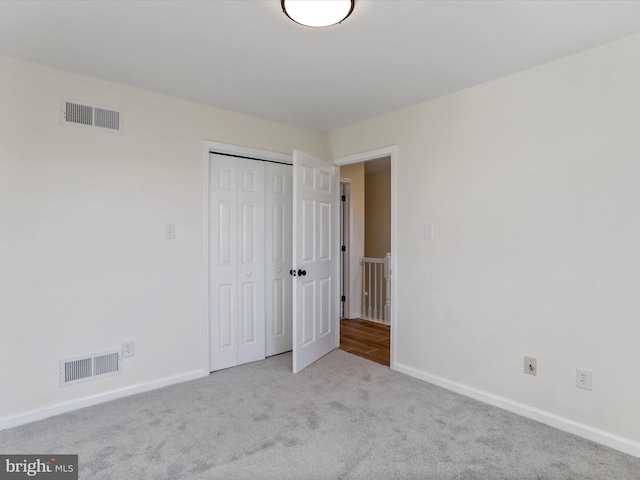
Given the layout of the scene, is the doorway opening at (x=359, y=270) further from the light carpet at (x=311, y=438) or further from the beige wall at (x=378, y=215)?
the light carpet at (x=311, y=438)

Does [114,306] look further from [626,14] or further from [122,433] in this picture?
[626,14]

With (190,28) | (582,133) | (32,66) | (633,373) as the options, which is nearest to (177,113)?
(32,66)

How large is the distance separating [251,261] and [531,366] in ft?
8.10

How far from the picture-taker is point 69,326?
2494 mm

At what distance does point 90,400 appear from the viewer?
256 cm

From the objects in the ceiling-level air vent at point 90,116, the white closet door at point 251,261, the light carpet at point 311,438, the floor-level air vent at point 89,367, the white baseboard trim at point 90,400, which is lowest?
the light carpet at point 311,438

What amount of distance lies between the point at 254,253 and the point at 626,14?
308 centimetres

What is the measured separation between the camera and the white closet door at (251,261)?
343cm

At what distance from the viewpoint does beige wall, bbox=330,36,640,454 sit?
81.6 inches

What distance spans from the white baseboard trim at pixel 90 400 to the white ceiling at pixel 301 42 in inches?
91.2

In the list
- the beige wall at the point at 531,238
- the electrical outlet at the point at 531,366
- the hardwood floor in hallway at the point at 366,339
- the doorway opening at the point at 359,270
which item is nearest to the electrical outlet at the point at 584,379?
the beige wall at the point at 531,238

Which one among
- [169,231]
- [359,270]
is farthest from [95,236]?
[359,270]

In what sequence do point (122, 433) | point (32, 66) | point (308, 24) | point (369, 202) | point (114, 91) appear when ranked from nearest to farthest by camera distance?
point (308, 24)
point (122, 433)
point (32, 66)
point (114, 91)
point (369, 202)

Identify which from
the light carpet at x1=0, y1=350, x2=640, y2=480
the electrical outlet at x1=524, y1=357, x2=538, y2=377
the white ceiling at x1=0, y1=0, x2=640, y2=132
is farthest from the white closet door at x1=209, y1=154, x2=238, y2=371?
the electrical outlet at x1=524, y1=357, x2=538, y2=377
